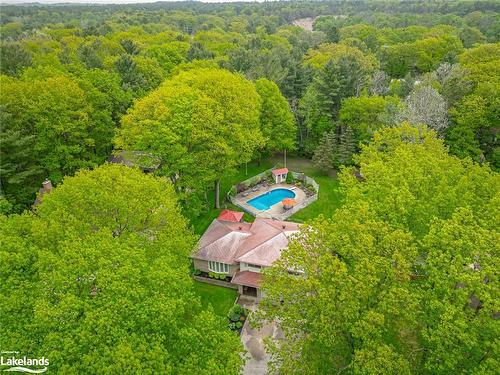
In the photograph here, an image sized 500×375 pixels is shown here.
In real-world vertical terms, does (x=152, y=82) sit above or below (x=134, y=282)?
below

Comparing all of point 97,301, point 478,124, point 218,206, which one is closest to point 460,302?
point 97,301

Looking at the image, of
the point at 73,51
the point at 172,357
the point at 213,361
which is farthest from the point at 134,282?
the point at 73,51

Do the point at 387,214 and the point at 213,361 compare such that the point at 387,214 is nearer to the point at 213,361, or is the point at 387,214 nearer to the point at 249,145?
the point at 213,361

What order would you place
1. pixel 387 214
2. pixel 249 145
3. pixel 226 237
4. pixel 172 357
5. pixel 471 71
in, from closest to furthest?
pixel 172 357, pixel 387 214, pixel 226 237, pixel 249 145, pixel 471 71

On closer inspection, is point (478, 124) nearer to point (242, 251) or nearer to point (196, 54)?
point (242, 251)

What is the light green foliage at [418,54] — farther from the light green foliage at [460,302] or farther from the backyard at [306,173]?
the light green foliage at [460,302]

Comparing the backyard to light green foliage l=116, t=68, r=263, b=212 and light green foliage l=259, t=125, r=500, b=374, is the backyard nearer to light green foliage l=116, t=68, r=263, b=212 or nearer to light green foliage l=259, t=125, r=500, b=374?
light green foliage l=116, t=68, r=263, b=212
